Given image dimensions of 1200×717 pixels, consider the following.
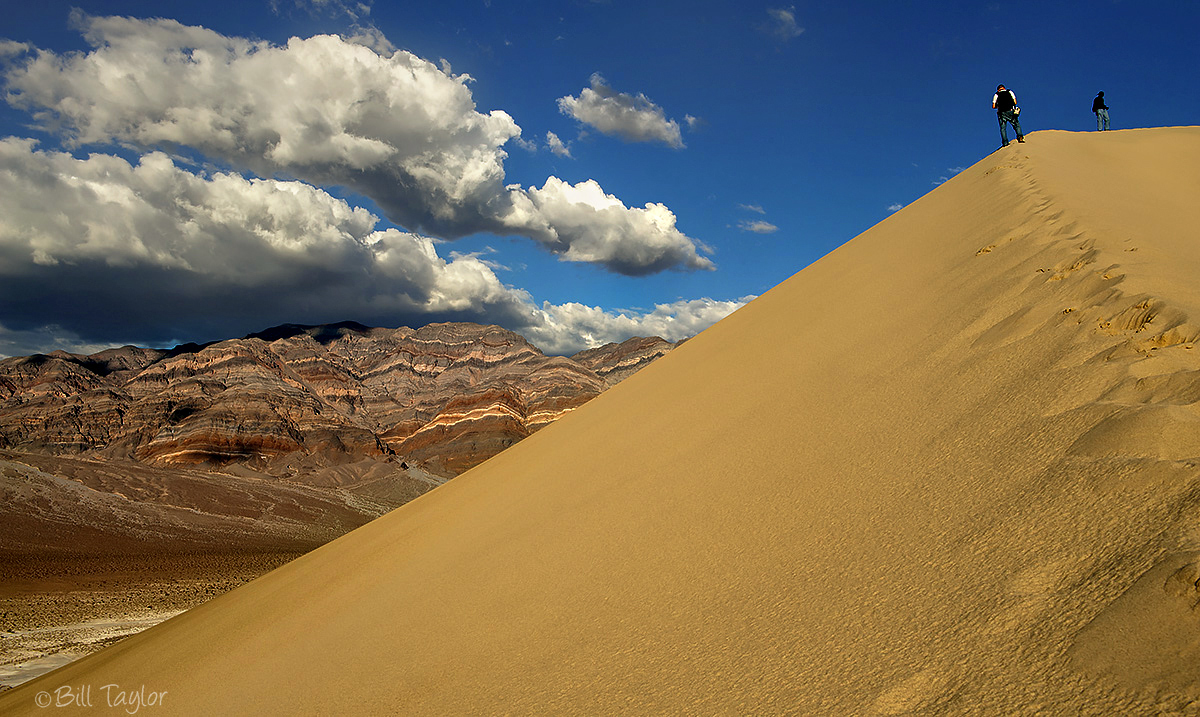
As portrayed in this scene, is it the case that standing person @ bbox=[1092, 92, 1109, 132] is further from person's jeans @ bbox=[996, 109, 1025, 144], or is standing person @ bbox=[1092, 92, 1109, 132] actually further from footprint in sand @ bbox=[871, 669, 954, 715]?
footprint in sand @ bbox=[871, 669, 954, 715]

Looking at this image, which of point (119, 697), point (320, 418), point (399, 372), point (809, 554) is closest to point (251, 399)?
point (320, 418)

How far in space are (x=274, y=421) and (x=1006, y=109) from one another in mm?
64329

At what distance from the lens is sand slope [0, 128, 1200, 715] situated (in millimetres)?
1743

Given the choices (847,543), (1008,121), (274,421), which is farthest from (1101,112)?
(274,421)

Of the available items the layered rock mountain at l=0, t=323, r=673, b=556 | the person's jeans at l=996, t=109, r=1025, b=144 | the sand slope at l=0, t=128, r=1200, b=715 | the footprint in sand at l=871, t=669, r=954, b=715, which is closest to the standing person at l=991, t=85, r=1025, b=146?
the person's jeans at l=996, t=109, r=1025, b=144

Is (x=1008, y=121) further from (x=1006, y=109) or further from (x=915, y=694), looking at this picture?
(x=915, y=694)

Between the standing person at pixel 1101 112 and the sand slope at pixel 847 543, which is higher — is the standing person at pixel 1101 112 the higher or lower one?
the higher one

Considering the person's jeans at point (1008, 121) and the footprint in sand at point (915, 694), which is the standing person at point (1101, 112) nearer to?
the person's jeans at point (1008, 121)

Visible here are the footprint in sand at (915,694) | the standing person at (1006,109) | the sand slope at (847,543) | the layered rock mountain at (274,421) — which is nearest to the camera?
the footprint in sand at (915,694)

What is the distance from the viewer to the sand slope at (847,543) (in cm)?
174

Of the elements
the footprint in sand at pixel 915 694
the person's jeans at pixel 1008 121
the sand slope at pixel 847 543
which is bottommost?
the footprint in sand at pixel 915 694

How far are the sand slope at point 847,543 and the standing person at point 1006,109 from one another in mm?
4435

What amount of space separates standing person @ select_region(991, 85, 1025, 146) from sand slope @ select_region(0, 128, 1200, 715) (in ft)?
14.6

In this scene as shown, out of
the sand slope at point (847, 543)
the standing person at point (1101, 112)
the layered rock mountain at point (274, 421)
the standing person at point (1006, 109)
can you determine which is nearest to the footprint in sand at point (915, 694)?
the sand slope at point (847, 543)
